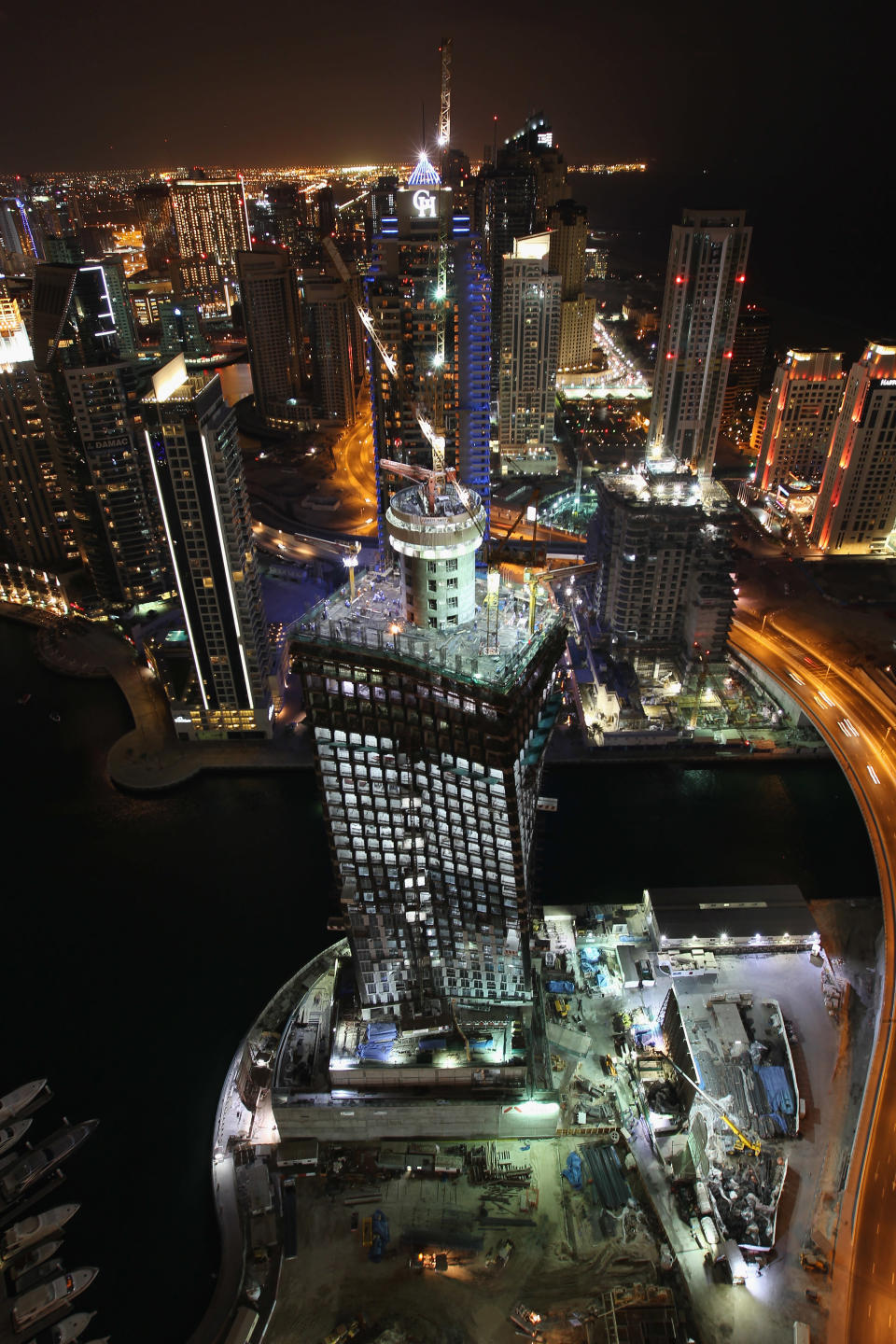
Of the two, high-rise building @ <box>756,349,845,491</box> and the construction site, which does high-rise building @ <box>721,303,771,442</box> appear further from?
the construction site

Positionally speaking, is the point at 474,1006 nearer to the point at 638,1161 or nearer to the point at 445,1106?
the point at 445,1106

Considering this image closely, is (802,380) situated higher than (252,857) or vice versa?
(802,380)

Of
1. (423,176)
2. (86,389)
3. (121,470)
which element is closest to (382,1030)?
(121,470)

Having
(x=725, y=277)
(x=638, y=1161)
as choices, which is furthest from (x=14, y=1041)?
(x=725, y=277)

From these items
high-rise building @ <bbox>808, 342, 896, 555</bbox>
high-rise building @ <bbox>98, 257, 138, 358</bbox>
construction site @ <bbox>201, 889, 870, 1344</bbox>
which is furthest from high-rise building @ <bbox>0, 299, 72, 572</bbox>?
high-rise building @ <bbox>808, 342, 896, 555</bbox>

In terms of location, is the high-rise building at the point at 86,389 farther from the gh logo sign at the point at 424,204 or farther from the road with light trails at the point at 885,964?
the road with light trails at the point at 885,964

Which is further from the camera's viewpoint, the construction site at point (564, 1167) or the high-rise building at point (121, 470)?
the high-rise building at point (121, 470)

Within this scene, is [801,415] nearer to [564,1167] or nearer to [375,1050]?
[564,1167]

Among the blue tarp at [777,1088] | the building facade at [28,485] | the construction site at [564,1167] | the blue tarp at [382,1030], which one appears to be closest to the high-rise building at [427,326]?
the building facade at [28,485]
